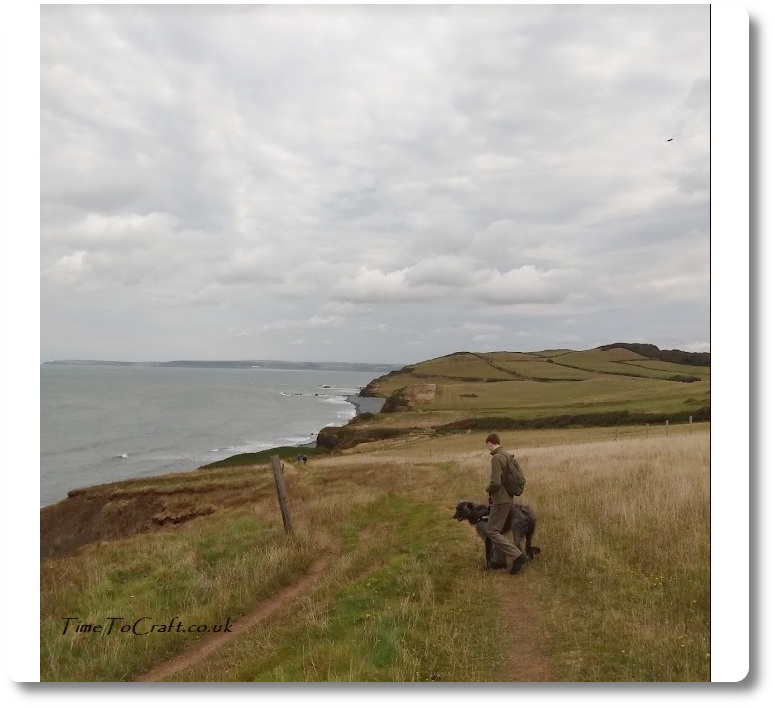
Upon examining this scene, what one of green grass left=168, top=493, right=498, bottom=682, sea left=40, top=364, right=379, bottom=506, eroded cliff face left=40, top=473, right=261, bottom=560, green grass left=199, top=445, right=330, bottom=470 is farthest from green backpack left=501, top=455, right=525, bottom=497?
green grass left=199, top=445, right=330, bottom=470

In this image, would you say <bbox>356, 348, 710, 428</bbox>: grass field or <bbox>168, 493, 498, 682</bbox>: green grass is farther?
<bbox>356, 348, 710, 428</bbox>: grass field

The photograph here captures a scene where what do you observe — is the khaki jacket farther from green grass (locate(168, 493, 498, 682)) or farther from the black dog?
green grass (locate(168, 493, 498, 682))

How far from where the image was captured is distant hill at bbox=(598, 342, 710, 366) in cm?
808

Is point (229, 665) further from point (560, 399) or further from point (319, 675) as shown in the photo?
point (560, 399)

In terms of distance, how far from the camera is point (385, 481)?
22125 millimetres

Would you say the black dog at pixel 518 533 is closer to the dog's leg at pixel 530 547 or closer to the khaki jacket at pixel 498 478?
the dog's leg at pixel 530 547

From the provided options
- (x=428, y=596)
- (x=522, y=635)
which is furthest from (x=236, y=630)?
(x=522, y=635)

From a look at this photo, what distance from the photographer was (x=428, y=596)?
7.86 metres

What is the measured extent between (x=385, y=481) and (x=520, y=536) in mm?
13108

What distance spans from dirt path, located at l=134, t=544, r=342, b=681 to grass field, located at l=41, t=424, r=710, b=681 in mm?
108

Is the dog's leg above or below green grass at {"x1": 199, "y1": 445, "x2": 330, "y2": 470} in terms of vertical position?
above

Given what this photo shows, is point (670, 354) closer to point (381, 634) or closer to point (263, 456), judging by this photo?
point (381, 634)

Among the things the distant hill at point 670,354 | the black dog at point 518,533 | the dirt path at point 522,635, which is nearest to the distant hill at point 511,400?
the distant hill at point 670,354

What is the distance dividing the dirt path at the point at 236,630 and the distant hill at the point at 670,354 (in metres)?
7.48
